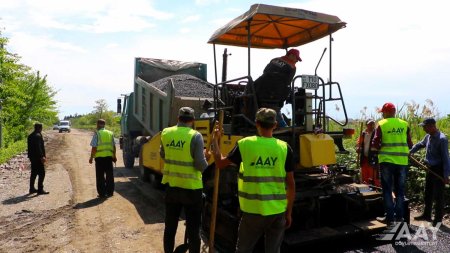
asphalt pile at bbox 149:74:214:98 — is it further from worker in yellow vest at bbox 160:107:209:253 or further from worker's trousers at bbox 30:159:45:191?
worker in yellow vest at bbox 160:107:209:253

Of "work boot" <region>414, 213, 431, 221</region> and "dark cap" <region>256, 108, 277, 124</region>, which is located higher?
"dark cap" <region>256, 108, 277, 124</region>

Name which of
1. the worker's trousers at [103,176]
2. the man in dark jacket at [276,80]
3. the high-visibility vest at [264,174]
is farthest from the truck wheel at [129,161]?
the high-visibility vest at [264,174]

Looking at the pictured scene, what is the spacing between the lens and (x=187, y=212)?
3998 millimetres

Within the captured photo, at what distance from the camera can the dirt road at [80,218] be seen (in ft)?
16.3

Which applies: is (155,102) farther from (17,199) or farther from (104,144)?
(17,199)

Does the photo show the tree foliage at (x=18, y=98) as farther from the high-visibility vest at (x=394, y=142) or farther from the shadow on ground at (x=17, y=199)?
the high-visibility vest at (x=394, y=142)

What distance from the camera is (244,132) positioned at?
5.43m

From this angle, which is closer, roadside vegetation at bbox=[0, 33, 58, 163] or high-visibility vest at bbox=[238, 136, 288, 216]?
high-visibility vest at bbox=[238, 136, 288, 216]

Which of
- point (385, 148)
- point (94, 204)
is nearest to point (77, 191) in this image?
point (94, 204)

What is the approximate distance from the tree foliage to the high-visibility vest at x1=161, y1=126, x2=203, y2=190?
1177cm

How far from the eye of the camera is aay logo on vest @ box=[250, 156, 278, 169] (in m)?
3.05

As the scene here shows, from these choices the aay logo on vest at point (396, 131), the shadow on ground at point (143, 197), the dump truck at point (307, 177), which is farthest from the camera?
the shadow on ground at point (143, 197)

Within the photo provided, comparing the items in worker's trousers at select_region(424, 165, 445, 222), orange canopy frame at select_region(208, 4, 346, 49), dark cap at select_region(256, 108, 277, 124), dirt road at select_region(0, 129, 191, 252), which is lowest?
dirt road at select_region(0, 129, 191, 252)

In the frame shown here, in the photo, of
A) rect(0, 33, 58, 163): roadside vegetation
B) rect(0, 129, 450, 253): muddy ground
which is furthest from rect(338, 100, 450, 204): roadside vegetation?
rect(0, 33, 58, 163): roadside vegetation
